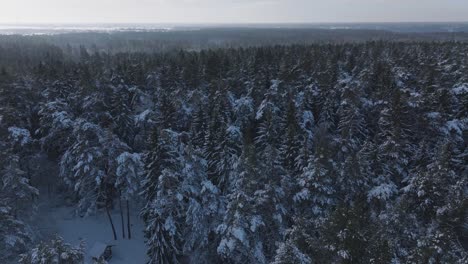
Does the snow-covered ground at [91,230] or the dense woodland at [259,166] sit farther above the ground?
the dense woodland at [259,166]

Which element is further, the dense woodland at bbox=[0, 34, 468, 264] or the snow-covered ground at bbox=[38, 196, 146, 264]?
the snow-covered ground at bbox=[38, 196, 146, 264]

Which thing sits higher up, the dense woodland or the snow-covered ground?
the dense woodland

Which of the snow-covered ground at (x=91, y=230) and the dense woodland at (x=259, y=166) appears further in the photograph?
the snow-covered ground at (x=91, y=230)

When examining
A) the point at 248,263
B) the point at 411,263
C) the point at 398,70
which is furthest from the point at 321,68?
the point at 411,263

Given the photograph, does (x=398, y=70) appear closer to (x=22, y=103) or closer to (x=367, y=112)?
(x=367, y=112)
